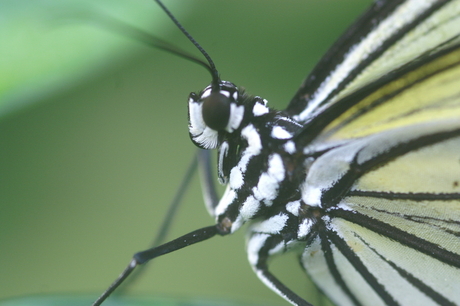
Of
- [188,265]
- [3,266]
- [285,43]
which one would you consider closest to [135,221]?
[188,265]

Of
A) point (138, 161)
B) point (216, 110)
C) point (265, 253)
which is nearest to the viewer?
point (216, 110)

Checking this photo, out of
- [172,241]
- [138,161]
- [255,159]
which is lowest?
[172,241]

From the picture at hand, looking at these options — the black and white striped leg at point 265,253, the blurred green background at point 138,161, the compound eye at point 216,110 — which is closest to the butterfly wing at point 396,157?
the black and white striped leg at point 265,253

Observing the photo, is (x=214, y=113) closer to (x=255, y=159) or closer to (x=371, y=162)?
(x=255, y=159)

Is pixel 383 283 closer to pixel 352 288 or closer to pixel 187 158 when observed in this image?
pixel 352 288

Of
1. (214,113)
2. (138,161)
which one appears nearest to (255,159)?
(214,113)

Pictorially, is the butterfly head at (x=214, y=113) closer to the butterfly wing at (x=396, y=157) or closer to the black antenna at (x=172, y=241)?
the black antenna at (x=172, y=241)

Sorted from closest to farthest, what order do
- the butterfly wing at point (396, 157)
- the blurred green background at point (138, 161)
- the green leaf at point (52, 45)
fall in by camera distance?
the butterfly wing at point (396, 157), the green leaf at point (52, 45), the blurred green background at point (138, 161)

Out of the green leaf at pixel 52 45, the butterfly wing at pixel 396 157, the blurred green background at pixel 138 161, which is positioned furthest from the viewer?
the blurred green background at pixel 138 161
